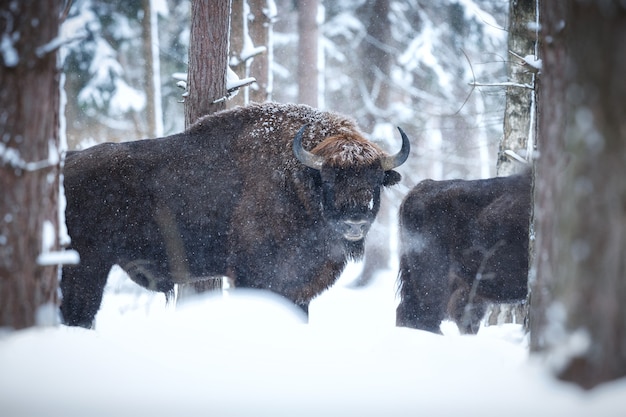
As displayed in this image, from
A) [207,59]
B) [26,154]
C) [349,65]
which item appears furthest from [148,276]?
[349,65]

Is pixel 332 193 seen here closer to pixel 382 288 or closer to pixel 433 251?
pixel 433 251

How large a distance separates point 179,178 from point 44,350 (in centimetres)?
304

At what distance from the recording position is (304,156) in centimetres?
543

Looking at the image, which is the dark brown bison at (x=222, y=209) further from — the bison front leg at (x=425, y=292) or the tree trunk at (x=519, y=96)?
the tree trunk at (x=519, y=96)

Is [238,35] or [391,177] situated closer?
[391,177]

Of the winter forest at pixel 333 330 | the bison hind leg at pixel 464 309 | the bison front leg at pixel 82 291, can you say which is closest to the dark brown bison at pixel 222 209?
the bison front leg at pixel 82 291

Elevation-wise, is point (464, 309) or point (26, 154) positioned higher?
point (26, 154)

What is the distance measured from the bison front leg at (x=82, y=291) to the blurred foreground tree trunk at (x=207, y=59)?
6.88ft

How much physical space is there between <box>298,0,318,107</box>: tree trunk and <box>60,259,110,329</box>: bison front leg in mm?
8655

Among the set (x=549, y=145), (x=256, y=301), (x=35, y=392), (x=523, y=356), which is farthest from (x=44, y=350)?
(x=549, y=145)

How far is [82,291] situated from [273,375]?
3.41 m

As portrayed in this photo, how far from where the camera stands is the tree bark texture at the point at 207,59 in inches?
250

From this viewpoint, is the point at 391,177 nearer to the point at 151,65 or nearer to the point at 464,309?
the point at 464,309

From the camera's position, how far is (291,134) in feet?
19.0
